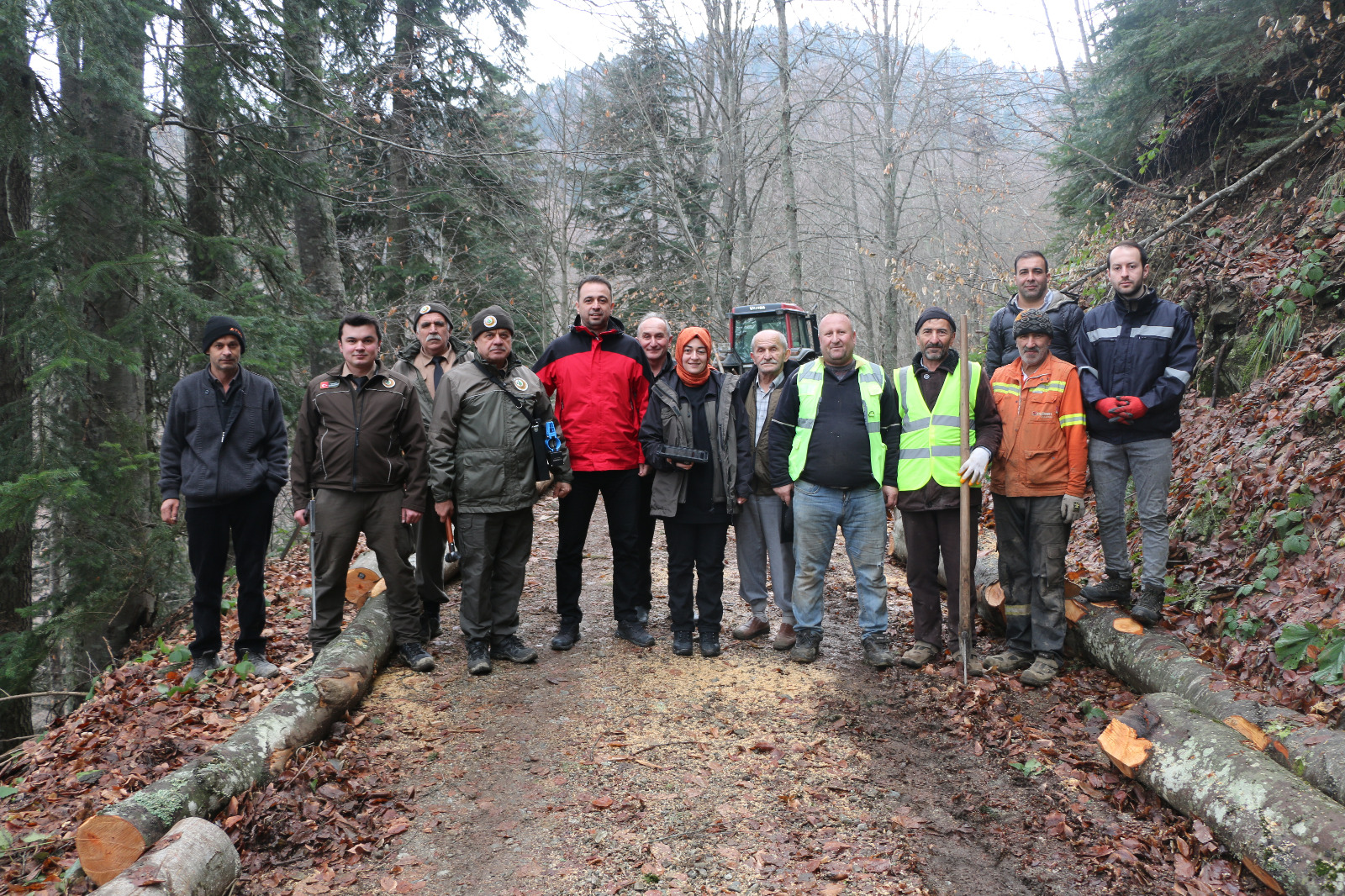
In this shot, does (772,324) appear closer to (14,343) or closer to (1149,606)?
(1149,606)

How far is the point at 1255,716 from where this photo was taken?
366cm

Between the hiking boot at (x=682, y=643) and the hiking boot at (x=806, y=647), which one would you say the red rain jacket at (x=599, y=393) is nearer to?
the hiking boot at (x=682, y=643)

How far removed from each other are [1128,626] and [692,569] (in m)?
2.80

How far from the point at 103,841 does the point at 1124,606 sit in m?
5.55

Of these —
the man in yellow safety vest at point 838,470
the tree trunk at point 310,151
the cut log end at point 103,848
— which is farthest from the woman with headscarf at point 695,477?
the tree trunk at point 310,151

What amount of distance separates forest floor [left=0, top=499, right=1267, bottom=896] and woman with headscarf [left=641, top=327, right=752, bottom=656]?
0.41 metres

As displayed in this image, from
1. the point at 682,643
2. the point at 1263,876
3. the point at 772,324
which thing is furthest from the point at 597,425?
the point at 772,324

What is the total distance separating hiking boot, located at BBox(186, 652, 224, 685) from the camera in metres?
4.91

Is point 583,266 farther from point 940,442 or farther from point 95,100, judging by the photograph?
point 940,442

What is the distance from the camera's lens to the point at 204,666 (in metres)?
5.01

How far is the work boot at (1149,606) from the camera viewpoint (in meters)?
4.89

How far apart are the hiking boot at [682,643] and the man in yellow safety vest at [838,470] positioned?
2.37ft

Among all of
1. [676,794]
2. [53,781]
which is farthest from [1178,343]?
[53,781]

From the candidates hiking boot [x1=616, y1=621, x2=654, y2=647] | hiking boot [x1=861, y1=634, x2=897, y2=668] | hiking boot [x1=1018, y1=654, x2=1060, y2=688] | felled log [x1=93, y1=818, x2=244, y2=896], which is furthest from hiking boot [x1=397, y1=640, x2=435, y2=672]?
hiking boot [x1=1018, y1=654, x2=1060, y2=688]
